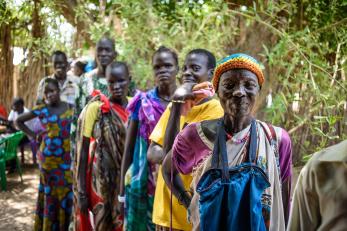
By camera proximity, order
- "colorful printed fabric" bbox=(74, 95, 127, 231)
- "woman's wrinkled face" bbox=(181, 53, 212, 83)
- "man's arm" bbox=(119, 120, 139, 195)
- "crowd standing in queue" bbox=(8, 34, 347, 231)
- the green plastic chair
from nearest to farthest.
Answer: "crowd standing in queue" bbox=(8, 34, 347, 231) < "woman's wrinkled face" bbox=(181, 53, 212, 83) < "man's arm" bbox=(119, 120, 139, 195) < "colorful printed fabric" bbox=(74, 95, 127, 231) < the green plastic chair

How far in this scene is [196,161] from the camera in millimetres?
1962

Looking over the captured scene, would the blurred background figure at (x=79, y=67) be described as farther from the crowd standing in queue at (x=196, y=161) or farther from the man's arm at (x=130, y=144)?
the man's arm at (x=130, y=144)

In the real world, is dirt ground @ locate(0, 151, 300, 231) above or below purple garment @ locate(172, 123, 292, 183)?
below

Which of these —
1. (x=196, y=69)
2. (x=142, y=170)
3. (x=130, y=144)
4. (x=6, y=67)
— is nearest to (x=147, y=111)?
(x=130, y=144)

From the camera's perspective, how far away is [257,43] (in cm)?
455

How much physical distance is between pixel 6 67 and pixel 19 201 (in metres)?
4.07

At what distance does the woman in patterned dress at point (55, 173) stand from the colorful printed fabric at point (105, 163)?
1.09 metres

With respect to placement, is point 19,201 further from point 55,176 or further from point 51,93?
point 51,93

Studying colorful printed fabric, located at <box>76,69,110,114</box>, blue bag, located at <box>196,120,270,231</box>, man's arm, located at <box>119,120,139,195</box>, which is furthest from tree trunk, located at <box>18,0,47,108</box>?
blue bag, located at <box>196,120,270,231</box>

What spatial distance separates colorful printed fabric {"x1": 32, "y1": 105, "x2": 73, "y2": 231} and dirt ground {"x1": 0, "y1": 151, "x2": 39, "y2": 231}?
3.49 ft

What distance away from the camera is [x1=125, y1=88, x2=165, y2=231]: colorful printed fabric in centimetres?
288

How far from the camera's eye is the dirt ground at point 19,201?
5546mm

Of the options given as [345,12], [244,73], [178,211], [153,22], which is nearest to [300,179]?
[244,73]

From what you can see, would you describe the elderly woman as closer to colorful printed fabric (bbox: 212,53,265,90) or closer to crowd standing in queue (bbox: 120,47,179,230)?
colorful printed fabric (bbox: 212,53,265,90)
